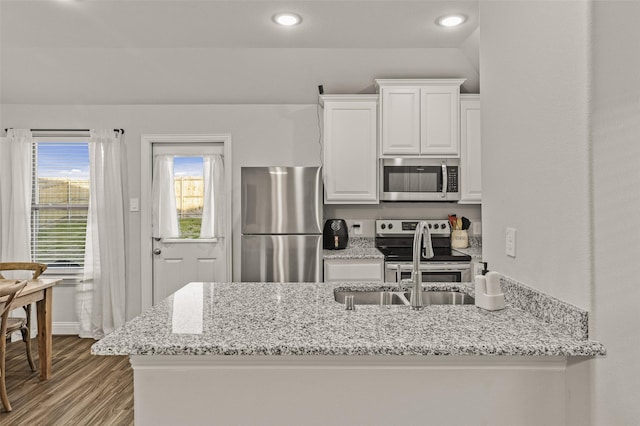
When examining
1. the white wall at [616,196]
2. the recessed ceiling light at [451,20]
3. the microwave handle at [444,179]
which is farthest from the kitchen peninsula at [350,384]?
the microwave handle at [444,179]

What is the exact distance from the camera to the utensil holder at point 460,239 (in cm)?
413

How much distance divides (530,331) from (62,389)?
318 centimetres

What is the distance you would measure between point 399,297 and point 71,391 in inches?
99.9

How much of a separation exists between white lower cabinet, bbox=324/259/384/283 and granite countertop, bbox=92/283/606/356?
1898 mm

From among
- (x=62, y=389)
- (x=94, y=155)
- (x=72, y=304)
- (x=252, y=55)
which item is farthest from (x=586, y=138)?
(x=72, y=304)

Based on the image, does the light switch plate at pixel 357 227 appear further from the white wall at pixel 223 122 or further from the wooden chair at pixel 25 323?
the wooden chair at pixel 25 323

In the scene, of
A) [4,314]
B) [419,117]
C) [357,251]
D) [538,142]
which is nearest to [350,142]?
[419,117]

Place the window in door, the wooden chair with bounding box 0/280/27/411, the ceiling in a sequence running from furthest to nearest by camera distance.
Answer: the window in door
the ceiling
the wooden chair with bounding box 0/280/27/411

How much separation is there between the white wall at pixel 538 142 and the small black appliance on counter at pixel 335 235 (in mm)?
2057

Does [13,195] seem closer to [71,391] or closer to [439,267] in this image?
[71,391]

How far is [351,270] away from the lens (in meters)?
3.71

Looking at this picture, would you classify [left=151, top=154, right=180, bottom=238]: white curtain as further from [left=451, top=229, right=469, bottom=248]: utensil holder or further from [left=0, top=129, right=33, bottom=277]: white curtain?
[left=451, top=229, right=469, bottom=248]: utensil holder

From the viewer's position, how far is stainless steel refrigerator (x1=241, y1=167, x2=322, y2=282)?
3654mm

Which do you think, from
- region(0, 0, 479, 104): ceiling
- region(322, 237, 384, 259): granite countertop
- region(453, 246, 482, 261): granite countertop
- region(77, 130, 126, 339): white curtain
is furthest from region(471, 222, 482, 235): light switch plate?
region(77, 130, 126, 339): white curtain
